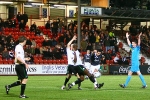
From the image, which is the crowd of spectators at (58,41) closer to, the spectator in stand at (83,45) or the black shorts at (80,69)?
the spectator in stand at (83,45)

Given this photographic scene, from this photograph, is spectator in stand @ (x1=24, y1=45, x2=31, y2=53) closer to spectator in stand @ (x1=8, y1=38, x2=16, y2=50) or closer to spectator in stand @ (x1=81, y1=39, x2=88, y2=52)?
spectator in stand @ (x1=8, y1=38, x2=16, y2=50)

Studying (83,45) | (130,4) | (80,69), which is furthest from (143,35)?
(80,69)

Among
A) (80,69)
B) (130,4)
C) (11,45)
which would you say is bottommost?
(11,45)

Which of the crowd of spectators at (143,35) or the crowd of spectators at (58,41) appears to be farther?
the crowd of spectators at (143,35)

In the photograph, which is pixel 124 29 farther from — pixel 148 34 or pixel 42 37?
pixel 42 37

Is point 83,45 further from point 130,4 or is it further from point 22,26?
point 130,4

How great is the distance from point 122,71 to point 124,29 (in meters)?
13.4

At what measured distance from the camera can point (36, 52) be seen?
39.0 meters

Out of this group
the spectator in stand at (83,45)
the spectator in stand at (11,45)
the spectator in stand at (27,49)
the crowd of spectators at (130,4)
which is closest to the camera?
the spectator in stand at (11,45)

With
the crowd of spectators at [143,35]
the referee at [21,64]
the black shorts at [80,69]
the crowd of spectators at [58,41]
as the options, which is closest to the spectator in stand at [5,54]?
the crowd of spectators at [58,41]

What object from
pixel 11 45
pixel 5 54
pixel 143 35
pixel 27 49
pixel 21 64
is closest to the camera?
pixel 21 64

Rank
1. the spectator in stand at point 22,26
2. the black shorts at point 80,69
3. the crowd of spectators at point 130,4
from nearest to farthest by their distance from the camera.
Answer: the black shorts at point 80,69
the spectator in stand at point 22,26
the crowd of spectators at point 130,4

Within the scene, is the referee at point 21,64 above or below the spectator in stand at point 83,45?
above

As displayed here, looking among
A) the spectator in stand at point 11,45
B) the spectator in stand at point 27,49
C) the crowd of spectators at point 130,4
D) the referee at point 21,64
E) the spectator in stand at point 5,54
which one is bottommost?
the spectator in stand at point 5,54
